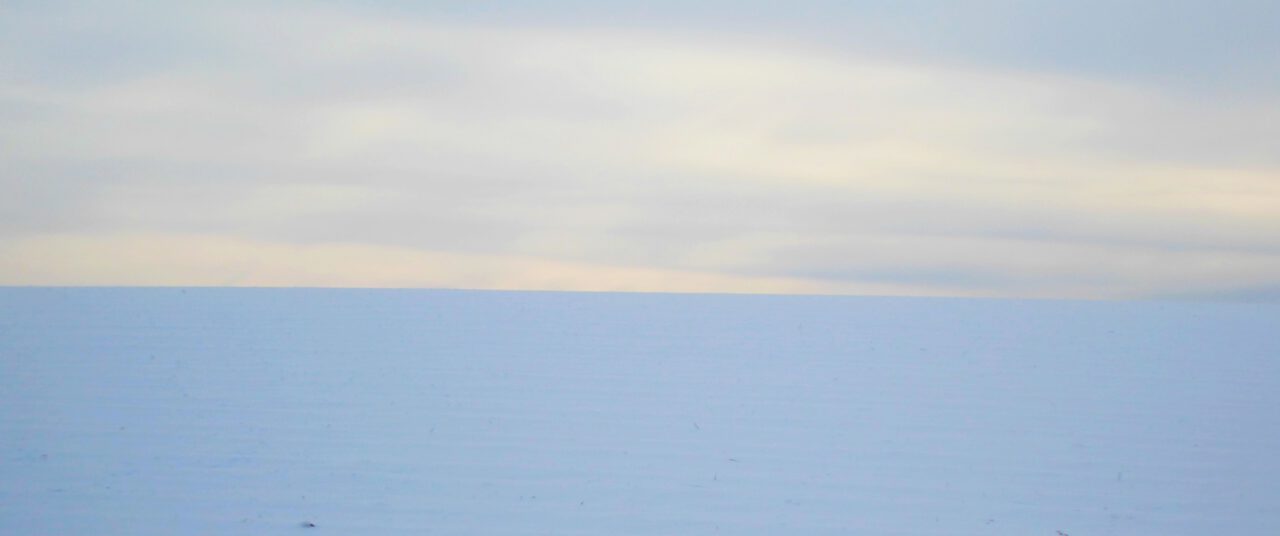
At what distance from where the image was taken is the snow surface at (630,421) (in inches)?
251

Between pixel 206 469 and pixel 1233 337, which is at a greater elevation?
pixel 1233 337

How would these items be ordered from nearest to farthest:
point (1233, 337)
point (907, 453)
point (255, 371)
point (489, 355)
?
point (907, 453)
point (255, 371)
point (489, 355)
point (1233, 337)

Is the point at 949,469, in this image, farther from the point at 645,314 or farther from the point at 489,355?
the point at 645,314

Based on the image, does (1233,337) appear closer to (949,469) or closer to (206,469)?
(949,469)

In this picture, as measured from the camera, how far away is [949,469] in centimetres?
719

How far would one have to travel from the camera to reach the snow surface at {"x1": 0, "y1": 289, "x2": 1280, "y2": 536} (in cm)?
637

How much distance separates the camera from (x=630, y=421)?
8.12 meters

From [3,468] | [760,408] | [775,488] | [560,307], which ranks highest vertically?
[560,307]

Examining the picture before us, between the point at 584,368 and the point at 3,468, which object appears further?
the point at 584,368

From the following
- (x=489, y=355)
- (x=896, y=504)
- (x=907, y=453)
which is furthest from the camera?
(x=489, y=355)

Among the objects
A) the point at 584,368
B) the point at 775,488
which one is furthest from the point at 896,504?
the point at 584,368

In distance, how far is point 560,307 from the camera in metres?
12.9

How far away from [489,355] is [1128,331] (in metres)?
6.82

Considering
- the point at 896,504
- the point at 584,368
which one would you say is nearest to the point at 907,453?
the point at 896,504
